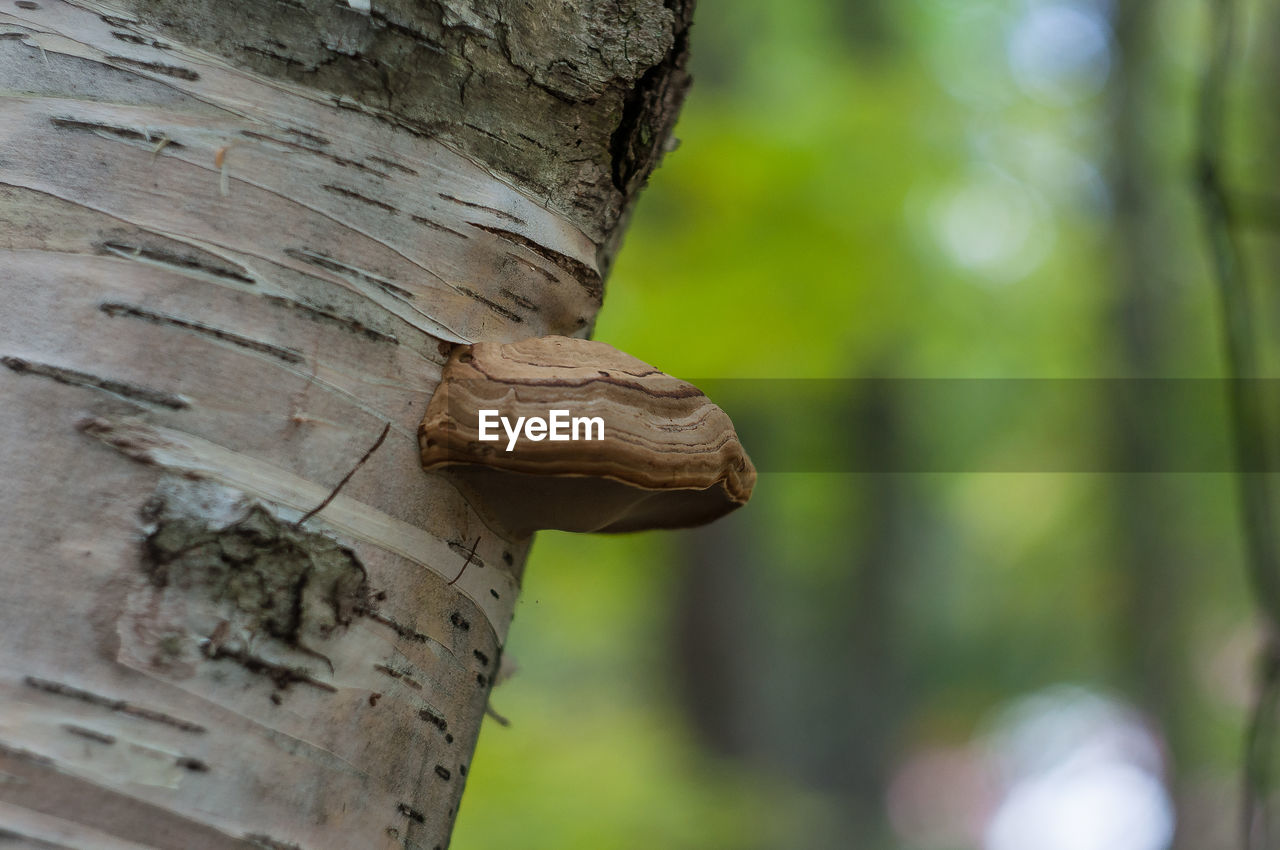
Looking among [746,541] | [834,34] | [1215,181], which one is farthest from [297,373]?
[746,541]

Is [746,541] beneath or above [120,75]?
above

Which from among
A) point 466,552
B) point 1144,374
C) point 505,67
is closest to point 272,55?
point 505,67

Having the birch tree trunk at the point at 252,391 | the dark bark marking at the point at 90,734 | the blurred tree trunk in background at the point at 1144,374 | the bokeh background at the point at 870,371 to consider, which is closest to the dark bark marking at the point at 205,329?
the birch tree trunk at the point at 252,391

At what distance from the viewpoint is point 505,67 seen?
1.14 meters

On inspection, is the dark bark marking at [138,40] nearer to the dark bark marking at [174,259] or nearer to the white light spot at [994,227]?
the dark bark marking at [174,259]

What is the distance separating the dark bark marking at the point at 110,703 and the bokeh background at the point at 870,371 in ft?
11.1

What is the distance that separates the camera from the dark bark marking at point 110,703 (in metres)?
0.86

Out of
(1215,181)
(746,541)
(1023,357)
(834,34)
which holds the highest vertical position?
(834,34)

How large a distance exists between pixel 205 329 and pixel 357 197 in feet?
0.72

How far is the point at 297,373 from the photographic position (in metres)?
0.99

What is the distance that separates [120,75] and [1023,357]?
960 centimetres

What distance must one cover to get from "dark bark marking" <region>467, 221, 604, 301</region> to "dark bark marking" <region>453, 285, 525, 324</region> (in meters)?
0.08

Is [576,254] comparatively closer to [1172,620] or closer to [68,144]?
A: [68,144]

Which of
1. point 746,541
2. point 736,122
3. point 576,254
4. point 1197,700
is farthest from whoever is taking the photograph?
point 746,541
